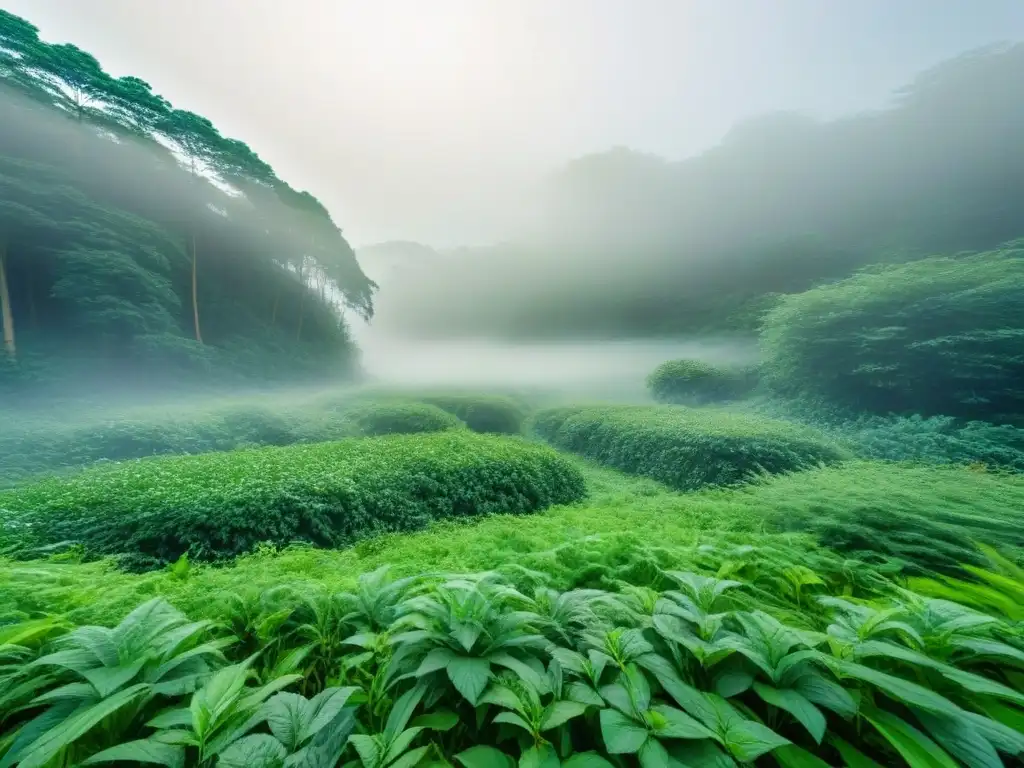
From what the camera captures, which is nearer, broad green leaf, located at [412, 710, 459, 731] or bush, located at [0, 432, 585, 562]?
broad green leaf, located at [412, 710, 459, 731]

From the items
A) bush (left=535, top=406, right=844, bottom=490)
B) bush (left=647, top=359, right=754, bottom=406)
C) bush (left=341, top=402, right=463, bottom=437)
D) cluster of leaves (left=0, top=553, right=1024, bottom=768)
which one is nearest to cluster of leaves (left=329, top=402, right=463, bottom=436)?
bush (left=341, top=402, right=463, bottom=437)

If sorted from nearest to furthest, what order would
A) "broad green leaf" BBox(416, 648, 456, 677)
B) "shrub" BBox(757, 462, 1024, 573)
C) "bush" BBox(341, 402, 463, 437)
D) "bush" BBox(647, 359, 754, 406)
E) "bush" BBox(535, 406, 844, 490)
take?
"broad green leaf" BBox(416, 648, 456, 677), "shrub" BBox(757, 462, 1024, 573), "bush" BBox(535, 406, 844, 490), "bush" BBox(341, 402, 463, 437), "bush" BBox(647, 359, 754, 406)

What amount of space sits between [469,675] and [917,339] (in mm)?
10551

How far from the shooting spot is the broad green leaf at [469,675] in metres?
0.86

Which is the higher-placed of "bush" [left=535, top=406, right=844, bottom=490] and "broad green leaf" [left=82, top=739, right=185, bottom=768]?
"broad green leaf" [left=82, top=739, right=185, bottom=768]

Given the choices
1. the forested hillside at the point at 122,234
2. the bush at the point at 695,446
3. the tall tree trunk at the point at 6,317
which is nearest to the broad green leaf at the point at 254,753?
the bush at the point at 695,446

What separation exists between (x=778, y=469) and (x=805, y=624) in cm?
539

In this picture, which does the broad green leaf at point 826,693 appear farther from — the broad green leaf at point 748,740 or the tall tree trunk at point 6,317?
the tall tree trunk at point 6,317

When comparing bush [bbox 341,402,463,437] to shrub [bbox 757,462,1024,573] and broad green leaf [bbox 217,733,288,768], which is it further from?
broad green leaf [bbox 217,733,288,768]

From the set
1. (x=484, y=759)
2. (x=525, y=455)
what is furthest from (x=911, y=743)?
(x=525, y=455)

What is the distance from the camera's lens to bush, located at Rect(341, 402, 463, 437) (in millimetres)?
9023

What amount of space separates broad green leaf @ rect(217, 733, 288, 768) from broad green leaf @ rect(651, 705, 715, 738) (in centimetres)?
71

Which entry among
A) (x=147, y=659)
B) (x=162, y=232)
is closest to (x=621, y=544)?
(x=147, y=659)

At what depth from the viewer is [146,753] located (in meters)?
0.71
